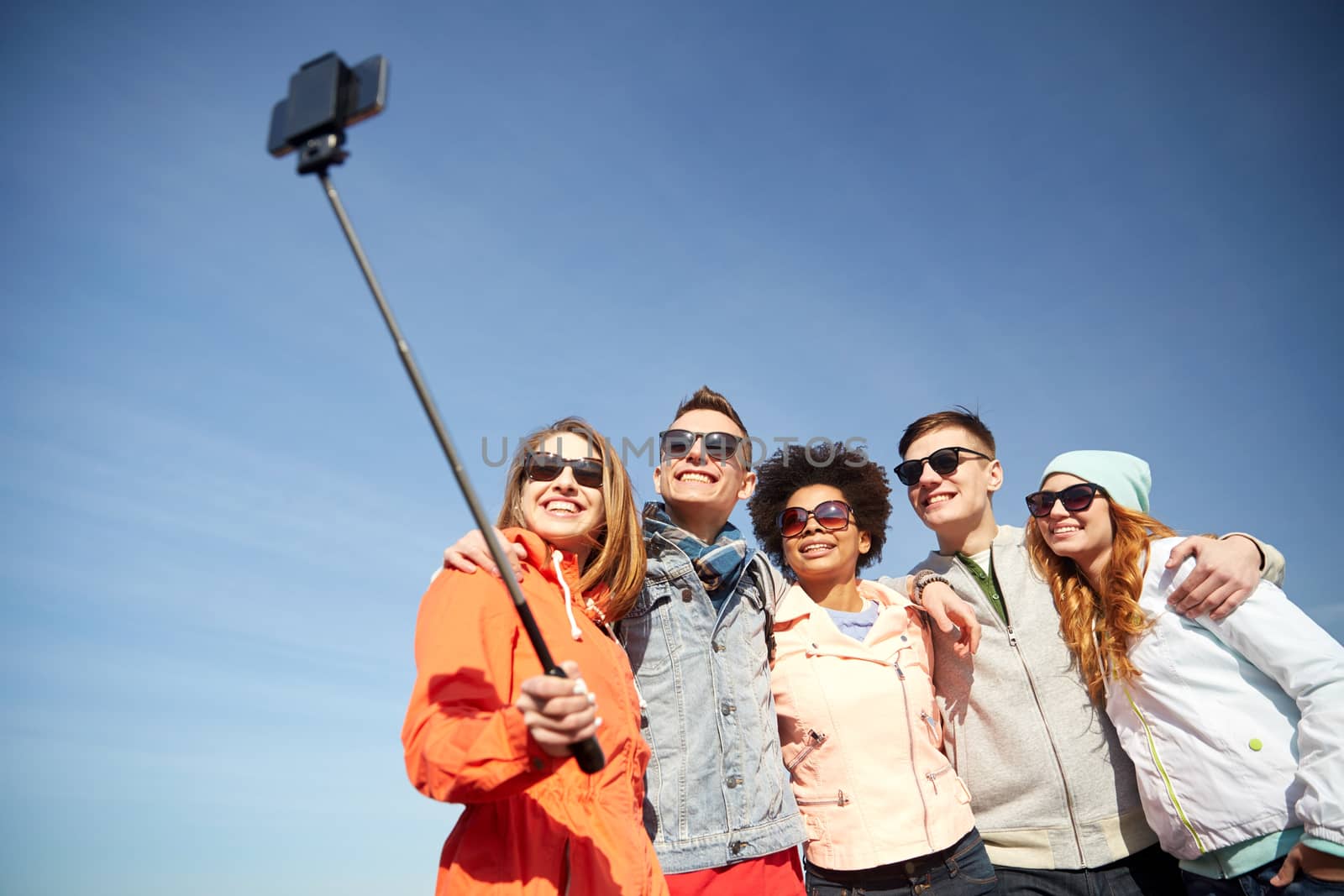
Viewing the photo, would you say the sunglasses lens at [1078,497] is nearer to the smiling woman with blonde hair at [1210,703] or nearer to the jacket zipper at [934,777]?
the smiling woman with blonde hair at [1210,703]

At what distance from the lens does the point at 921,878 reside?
4.72 metres

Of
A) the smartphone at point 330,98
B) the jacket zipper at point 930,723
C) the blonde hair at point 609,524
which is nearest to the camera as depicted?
the smartphone at point 330,98

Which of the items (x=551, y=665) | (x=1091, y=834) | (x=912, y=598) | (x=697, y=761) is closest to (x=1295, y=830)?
(x=1091, y=834)

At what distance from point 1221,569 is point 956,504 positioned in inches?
70.2

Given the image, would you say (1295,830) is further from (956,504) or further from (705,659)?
(705,659)

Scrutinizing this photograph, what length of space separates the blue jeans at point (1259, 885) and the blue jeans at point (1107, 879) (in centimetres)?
26

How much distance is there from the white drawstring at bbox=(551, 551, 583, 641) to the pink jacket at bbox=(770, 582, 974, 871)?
178 cm

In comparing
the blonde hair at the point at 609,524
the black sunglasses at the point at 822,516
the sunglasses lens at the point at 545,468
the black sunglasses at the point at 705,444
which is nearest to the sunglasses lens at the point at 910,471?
the black sunglasses at the point at 822,516

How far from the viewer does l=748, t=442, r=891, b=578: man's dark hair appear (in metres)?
7.40

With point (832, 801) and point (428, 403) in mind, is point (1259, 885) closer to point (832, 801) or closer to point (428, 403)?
point (832, 801)

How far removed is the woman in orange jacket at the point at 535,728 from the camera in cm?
273

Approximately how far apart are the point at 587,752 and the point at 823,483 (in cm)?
498

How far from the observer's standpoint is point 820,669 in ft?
17.1

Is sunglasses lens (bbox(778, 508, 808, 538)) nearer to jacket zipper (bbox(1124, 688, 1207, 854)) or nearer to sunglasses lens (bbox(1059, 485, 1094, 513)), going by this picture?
sunglasses lens (bbox(1059, 485, 1094, 513))
